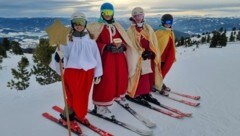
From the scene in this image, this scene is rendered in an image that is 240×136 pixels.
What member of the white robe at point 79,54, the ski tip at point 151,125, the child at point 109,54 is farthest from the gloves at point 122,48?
the ski tip at point 151,125

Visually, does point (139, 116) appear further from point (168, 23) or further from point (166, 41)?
point (168, 23)

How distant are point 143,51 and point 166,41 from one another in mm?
1132

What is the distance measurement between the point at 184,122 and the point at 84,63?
256 cm

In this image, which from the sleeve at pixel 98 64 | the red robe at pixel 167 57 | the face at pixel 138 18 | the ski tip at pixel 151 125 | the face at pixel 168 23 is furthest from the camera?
the red robe at pixel 167 57

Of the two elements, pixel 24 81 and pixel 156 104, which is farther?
pixel 24 81

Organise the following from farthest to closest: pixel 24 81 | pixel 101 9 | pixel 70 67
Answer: pixel 24 81 → pixel 101 9 → pixel 70 67

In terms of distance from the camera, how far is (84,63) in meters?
6.00

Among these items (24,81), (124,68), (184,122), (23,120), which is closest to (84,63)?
(124,68)

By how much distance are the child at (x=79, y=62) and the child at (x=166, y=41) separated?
2671mm

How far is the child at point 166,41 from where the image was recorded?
8.41m

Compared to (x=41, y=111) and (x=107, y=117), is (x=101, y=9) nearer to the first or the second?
(x=107, y=117)

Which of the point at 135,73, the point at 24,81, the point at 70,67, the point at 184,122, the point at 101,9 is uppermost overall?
the point at 101,9

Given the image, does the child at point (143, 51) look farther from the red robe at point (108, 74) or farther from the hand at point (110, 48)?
the hand at point (110, 48)

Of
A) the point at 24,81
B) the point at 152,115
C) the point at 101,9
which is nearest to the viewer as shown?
the point at 101,9
